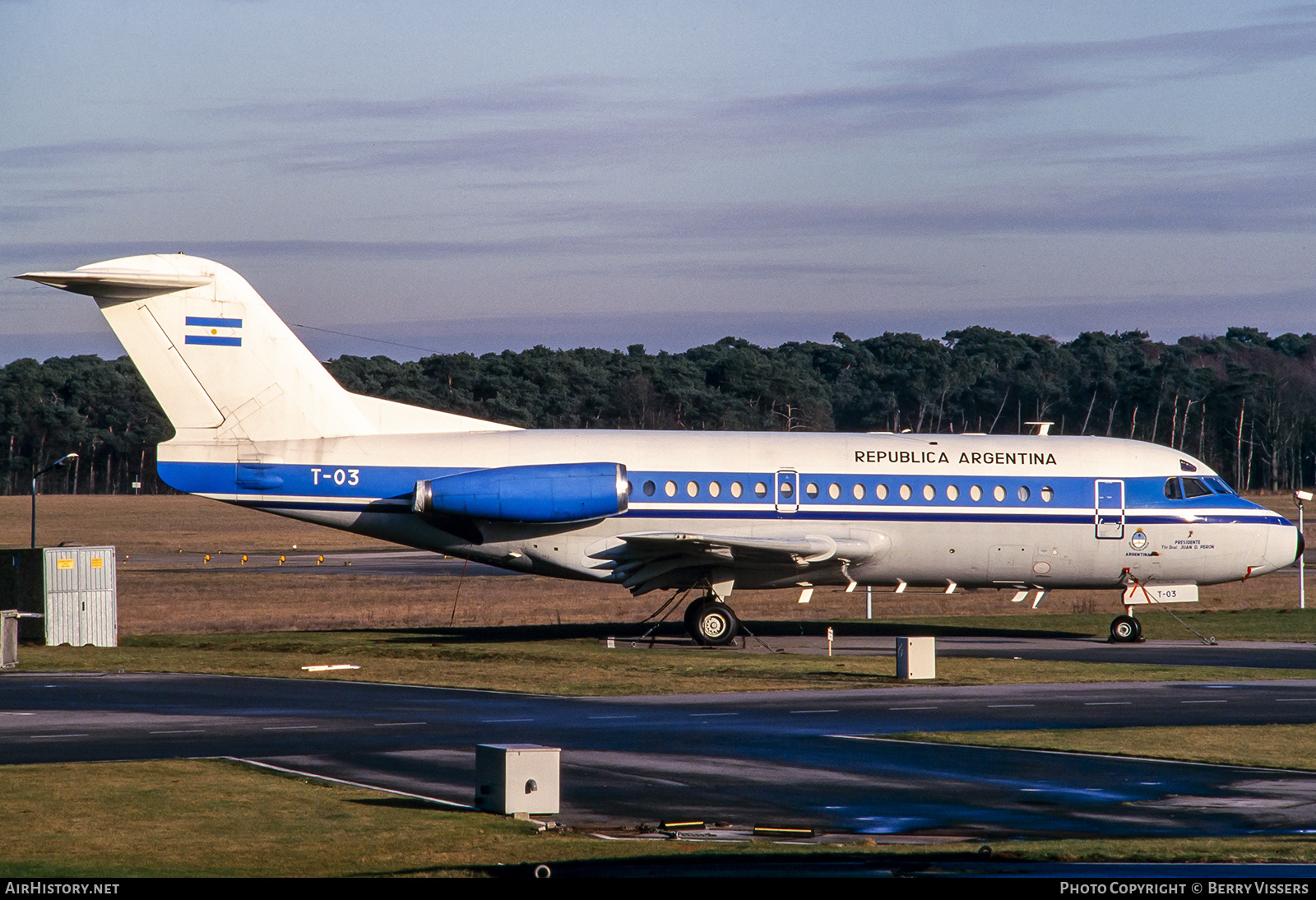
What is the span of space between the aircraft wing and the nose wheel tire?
18.2ft

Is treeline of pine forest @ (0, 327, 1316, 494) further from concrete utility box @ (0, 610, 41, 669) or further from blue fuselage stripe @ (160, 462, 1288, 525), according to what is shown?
concrete utility box @ (0, 610, 41, 669)

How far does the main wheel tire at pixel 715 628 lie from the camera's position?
97.7 ft

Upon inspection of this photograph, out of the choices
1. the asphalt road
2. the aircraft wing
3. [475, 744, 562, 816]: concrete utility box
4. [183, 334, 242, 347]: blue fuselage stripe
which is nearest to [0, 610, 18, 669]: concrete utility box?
[183, 334, 242, 347]: blue fuselage stripe

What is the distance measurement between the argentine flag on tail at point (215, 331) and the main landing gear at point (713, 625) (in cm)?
1098

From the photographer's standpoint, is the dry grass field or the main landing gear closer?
the main landing gear

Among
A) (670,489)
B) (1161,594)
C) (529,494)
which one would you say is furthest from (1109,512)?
(529,494)

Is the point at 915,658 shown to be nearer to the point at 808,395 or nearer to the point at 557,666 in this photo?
the point at 557,666

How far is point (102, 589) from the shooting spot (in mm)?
30094

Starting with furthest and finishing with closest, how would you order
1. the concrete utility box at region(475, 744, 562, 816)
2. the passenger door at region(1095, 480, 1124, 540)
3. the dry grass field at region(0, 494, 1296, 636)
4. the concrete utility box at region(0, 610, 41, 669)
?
the dry grass field at region(0, 494, 1296, 636) < the passenger door at region(1095, 480, 1124, 540) < the concrete utility box at region(0, 610, 41, 669) < the concrete utility box at region(475, 744, 562, 816)

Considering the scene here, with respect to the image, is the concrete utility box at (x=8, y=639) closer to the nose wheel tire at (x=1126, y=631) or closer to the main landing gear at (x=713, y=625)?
the main landing gear at (x=713, y=625)

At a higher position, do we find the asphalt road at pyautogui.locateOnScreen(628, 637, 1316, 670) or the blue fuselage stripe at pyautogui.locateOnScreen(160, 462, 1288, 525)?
the blue fuselage stripe at pyautogui.locateOnScreen(160, 462, 1288, 525)

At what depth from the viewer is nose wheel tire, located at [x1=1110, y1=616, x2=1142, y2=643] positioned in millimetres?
30625

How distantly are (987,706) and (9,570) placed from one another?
69.0 feet

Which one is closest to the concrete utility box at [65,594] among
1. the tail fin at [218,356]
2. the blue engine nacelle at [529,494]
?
the tail fin at [218,356]
